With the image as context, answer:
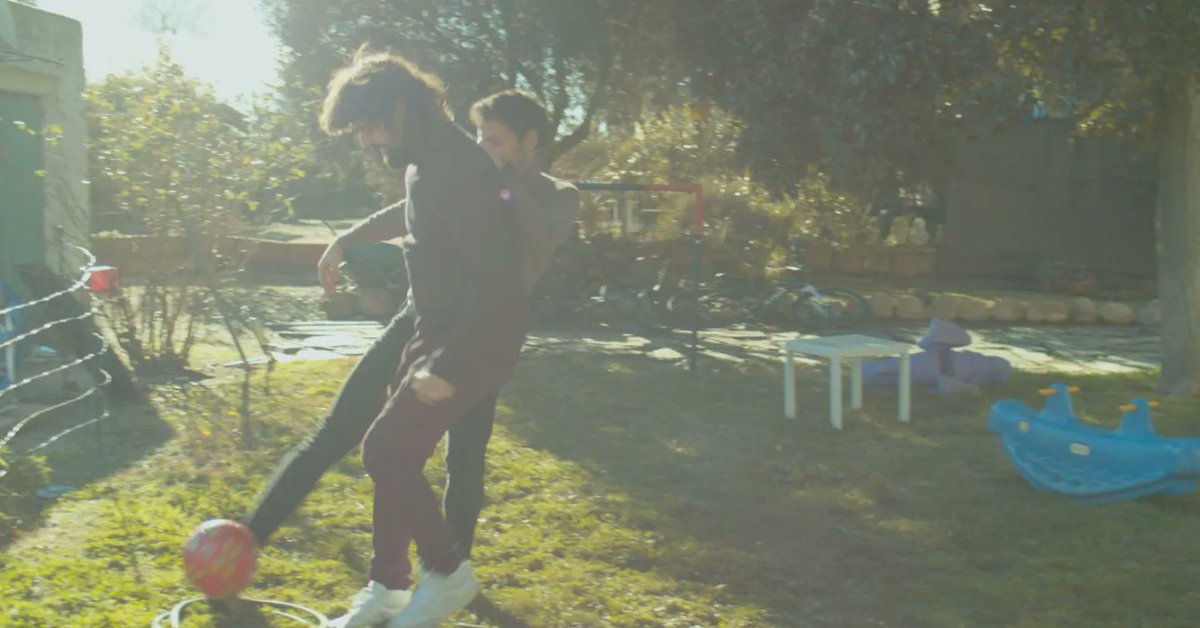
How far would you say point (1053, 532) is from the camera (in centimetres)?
559

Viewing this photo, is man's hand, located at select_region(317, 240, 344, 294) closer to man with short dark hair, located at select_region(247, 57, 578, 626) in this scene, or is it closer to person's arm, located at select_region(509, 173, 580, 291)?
man with short dark hair, located at select_region(247, 57, 578, 626)

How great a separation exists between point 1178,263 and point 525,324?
20.1ft

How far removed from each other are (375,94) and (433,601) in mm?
1561

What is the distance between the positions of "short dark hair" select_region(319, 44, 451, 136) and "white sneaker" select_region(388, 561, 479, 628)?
1.42m

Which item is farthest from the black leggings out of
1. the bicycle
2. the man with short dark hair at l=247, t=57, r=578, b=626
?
the bicycle

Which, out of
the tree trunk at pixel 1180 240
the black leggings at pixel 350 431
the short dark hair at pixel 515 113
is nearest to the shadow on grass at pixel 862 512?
the tree trunk at pixel 1180 240

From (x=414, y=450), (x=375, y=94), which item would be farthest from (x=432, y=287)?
(x=375, y=94)

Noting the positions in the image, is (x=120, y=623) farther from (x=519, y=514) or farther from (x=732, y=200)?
(x=732, y=200)

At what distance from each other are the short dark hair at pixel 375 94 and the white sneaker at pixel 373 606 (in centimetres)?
144

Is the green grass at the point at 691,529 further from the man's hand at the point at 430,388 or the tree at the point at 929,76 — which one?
the tree at the point at 929,76

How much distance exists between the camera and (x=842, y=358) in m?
7.95

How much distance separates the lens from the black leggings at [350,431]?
4.37 m

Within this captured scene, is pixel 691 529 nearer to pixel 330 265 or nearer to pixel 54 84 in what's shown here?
pixel 330 265

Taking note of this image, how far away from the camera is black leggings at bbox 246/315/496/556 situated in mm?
4367
